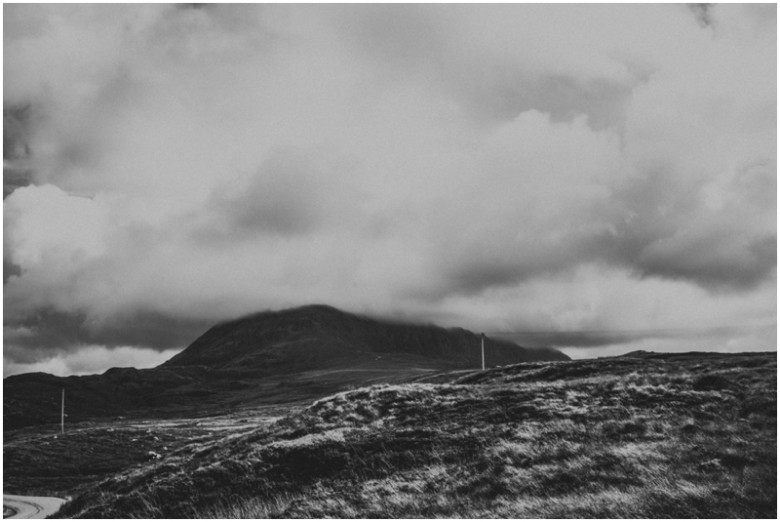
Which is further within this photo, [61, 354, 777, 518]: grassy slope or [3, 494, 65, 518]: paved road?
[3, 494, 65, 518]: paved road

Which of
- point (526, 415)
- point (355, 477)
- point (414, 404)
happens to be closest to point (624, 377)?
point (526, 415)

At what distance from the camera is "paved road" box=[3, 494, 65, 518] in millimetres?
58403

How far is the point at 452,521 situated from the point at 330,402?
848 inches

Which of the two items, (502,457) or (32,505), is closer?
(502,457)

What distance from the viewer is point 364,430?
41.8 m

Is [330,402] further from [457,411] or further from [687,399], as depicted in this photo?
[687,399]

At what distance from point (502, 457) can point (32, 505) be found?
173 ft

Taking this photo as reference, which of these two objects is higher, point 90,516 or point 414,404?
point 414,404

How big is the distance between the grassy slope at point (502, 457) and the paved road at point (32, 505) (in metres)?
18.3

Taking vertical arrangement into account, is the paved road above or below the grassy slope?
below

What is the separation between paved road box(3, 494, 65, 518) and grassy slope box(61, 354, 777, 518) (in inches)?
722

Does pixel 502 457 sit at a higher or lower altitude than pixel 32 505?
higher

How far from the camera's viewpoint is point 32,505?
6719 cm

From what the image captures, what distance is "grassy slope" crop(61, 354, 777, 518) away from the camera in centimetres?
3053
